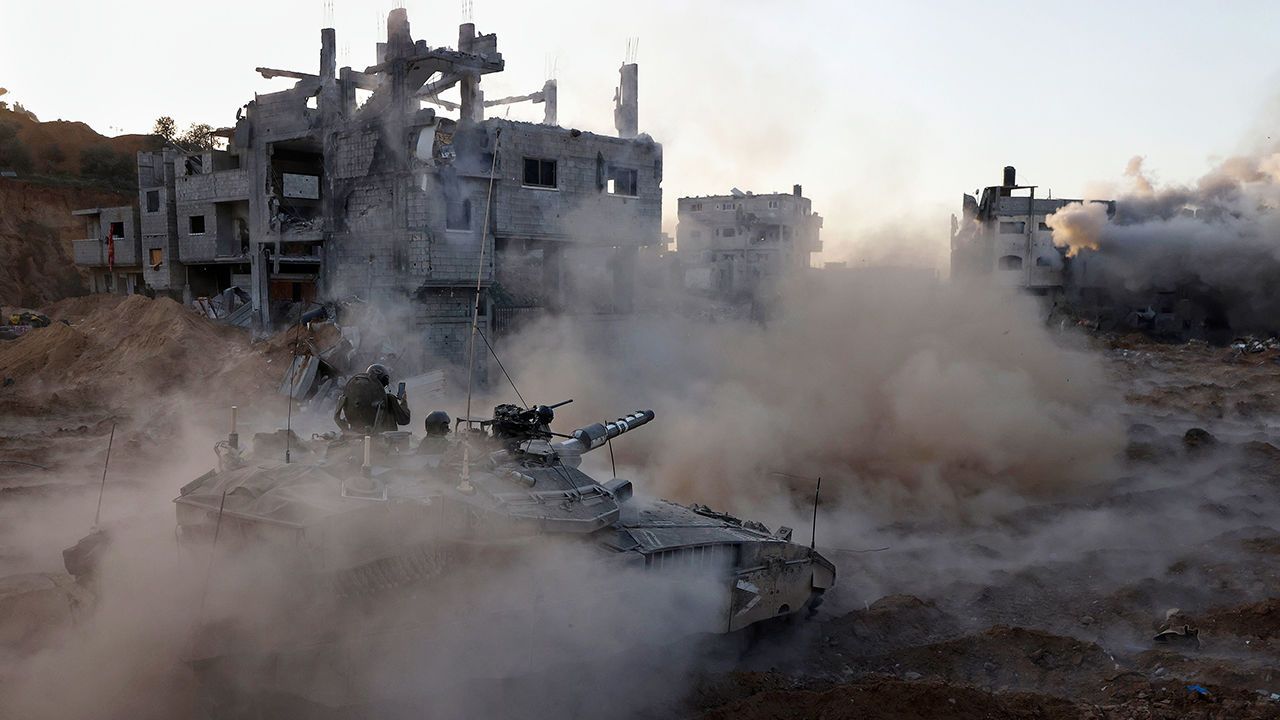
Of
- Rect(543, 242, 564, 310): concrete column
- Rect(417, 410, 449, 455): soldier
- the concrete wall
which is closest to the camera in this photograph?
Rect(417, 410, 449, 455): soldier

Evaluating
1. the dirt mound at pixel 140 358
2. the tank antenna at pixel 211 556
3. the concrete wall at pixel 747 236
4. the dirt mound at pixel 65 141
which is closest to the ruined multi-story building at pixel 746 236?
the concrete wall at pixel 747 236

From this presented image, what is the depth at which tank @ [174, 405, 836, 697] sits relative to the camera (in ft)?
27.4

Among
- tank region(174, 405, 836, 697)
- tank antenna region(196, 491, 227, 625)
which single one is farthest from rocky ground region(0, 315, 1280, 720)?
tank antenna region(196, 491, 227, 625)

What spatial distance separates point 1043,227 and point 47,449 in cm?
3793

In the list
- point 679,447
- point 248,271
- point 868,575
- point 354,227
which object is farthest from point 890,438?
point 248,271

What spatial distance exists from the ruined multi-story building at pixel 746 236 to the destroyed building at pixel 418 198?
24.8m

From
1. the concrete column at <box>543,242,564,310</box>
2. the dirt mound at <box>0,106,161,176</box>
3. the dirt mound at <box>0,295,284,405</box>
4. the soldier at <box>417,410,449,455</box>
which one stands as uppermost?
the dirt mound at <box>0,106,161,176</box>

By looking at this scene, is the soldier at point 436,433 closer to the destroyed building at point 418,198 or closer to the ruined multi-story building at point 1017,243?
the destroyed building at point 418,198

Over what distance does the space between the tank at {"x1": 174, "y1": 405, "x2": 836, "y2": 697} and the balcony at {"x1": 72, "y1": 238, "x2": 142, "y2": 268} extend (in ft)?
112

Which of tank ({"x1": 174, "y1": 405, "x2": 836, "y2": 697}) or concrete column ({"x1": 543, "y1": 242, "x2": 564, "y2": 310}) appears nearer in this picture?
tank ({"x1": 174, "y1": 405, "x2": 836, "y2": 697})

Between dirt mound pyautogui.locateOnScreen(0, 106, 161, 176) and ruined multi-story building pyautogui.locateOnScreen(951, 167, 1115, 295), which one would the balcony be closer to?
dirt mound pyautogui.locateOnScreen(0, 106, 161, 176)

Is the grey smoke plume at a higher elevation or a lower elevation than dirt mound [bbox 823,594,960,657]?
higher

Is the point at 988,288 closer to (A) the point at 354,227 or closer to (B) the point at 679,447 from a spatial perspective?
(B) the point at 679,447

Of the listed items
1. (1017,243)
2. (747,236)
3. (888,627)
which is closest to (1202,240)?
(1017,243)
